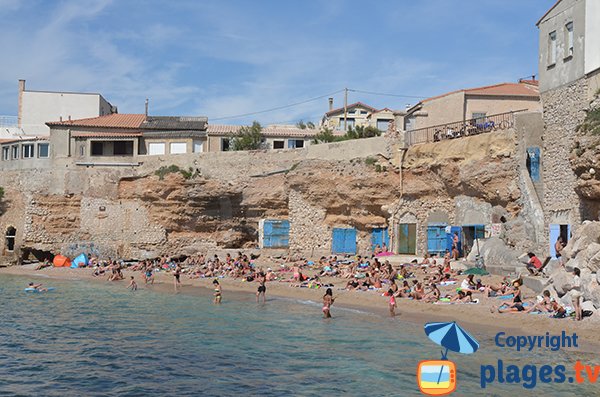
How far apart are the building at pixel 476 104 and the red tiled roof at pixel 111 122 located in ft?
68.2

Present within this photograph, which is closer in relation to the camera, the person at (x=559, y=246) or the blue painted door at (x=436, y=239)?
the person at (x=559, y=246)

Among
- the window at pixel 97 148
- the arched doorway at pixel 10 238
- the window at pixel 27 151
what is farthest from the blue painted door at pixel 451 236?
the window at pixel 27 151

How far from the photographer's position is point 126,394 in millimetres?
12914

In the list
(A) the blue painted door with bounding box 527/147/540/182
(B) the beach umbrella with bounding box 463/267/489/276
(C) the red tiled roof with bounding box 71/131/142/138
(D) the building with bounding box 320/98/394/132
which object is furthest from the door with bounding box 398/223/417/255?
(D) the building with bounding box 320/98/394/132

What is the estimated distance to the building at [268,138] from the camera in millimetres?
43344

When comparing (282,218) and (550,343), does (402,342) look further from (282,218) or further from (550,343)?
(282,218)

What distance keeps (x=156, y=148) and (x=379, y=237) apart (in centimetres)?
1763

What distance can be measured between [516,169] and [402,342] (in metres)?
13.8

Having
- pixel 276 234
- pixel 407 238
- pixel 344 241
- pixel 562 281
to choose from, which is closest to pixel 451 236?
pixel 407 238

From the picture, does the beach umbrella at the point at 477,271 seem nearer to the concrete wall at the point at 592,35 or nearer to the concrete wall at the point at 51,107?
the concrete wall at the point at 592,35

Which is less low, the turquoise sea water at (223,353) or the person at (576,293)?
the person at (576,293)

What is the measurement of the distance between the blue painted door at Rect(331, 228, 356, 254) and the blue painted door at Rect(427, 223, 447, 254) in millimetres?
4627

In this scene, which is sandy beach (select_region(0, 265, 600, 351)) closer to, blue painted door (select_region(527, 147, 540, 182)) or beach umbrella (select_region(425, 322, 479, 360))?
blue painted door (select_region(527, 147, 540, 182))

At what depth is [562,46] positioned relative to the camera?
2483 centimetres
